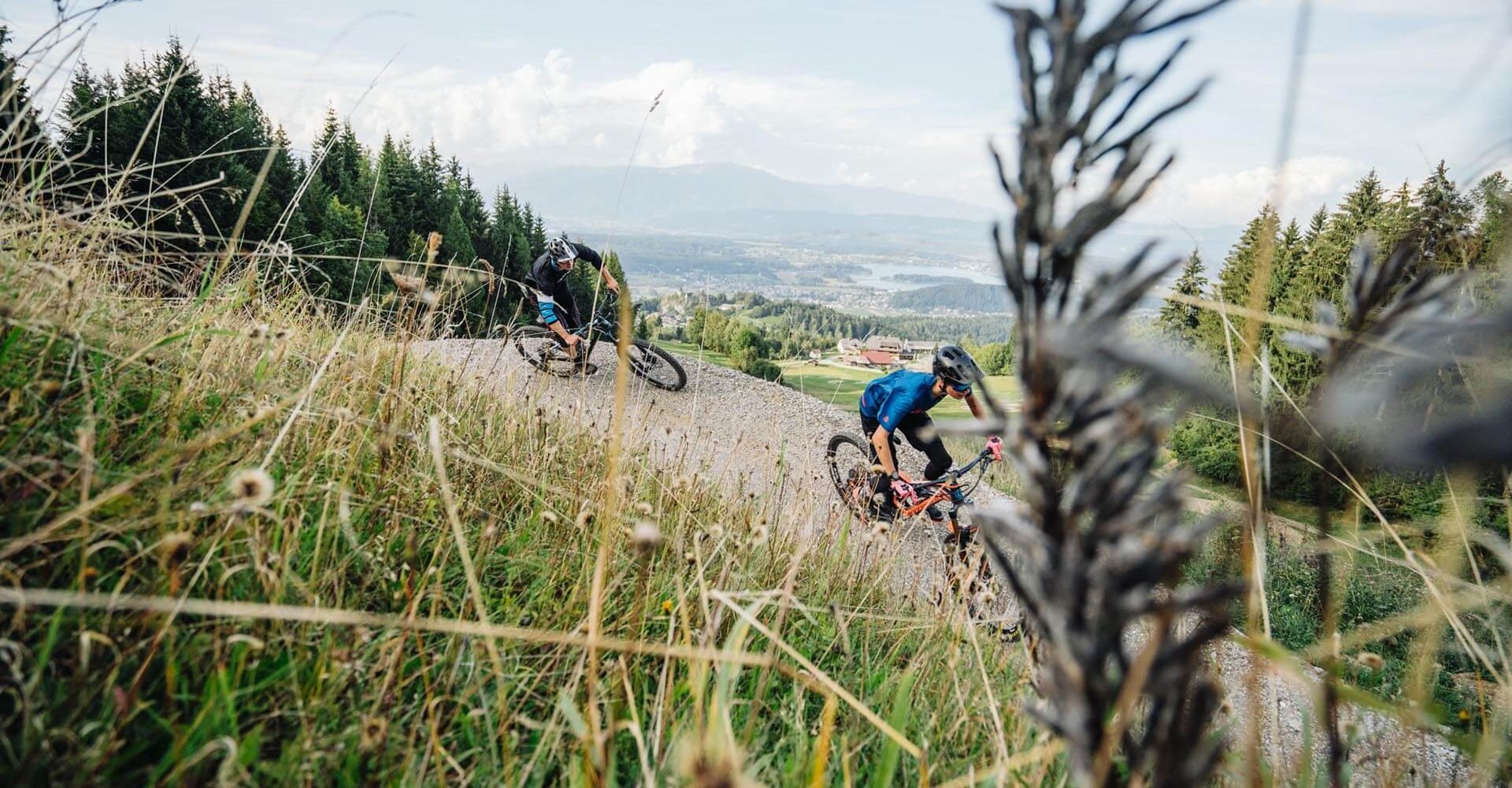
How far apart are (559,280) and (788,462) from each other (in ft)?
20.6

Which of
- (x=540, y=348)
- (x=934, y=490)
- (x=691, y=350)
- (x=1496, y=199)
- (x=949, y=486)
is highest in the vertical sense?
(x=1496, y=199)

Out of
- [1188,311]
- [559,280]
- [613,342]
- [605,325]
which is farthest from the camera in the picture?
[613,342]

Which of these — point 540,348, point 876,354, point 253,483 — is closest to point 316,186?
point 540,348

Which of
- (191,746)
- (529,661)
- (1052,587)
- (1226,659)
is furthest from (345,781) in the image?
(1226,659)

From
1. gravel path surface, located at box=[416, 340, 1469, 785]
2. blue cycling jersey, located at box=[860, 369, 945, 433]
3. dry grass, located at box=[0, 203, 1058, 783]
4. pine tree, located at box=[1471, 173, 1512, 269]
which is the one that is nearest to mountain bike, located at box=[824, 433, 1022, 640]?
gravel path surface, located at box=[416, 340, 1469, 785]

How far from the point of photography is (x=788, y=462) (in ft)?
20.4

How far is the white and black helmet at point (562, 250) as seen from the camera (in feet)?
33.7

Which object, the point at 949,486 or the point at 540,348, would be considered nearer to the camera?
the point at 949,486

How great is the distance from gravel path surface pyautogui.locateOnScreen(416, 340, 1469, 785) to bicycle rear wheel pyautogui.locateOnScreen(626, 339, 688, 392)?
254 millimetres

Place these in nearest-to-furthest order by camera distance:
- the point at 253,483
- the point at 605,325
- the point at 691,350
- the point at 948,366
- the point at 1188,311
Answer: the point at 253,483
the point at 1188,311
the point at 948,366
the point at 605,325
the point at 691,350

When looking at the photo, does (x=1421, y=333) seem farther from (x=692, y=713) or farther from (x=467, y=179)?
(x=467, y=179)

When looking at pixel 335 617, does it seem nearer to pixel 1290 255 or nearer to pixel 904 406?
pixel 904 406

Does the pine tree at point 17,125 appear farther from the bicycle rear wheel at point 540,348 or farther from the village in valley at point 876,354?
the bicycle rear wheel at point 540,348

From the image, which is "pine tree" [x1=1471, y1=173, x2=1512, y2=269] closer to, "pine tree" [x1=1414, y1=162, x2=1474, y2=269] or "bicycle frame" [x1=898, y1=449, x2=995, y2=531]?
"pine tree" [x1=1414, y1=162, x2=1474, y2=269]
